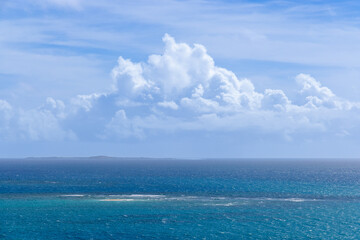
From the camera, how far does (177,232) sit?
73812 millimetres

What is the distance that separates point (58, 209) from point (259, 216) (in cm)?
4121

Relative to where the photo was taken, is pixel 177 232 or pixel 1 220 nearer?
pixel 177 232

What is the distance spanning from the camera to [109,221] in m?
82.9

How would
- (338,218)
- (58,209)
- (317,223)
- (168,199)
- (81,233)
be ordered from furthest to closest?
1. (168,199)
2. (58,209)
3. (338,218)
4. (317,223)
5. (81,233)

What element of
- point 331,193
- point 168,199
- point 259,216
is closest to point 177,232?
point 259,216

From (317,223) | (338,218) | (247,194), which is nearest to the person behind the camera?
(317,223)

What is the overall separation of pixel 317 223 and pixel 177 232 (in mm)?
25667

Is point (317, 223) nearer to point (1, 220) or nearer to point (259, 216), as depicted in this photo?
point (259, 216)

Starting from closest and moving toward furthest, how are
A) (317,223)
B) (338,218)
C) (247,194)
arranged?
(317,223) < (338,218) < (247,194)

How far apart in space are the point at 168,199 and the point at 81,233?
40.6 metres

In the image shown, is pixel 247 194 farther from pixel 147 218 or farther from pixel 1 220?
pixel 1 220

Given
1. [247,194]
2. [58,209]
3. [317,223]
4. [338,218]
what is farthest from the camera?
[247,194]

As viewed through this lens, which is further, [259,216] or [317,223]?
[259,216]

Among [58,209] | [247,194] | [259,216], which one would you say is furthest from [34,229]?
[247,194]
